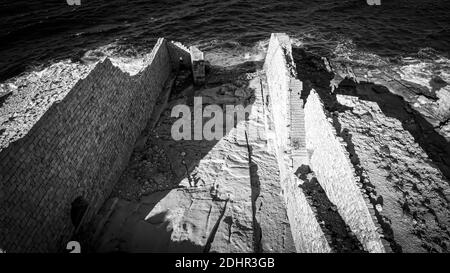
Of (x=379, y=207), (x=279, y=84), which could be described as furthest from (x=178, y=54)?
(x=379, y=207)

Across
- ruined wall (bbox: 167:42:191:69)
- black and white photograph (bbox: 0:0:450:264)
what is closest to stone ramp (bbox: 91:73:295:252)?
black and white photograph (bbox: 0:0:450:264)

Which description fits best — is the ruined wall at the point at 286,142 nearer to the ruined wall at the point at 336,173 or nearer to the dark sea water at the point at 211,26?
the ruined wall at the point at 336,173

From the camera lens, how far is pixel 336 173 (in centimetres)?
748

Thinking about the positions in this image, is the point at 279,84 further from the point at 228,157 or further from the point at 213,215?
the point at 213,215

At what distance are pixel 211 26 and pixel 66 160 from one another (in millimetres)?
19123

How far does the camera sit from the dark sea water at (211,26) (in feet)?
66.9

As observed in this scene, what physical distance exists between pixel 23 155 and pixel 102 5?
25.3 meters

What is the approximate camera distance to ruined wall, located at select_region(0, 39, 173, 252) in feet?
20.6

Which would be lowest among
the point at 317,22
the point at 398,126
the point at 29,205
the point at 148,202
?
the point at 148,202

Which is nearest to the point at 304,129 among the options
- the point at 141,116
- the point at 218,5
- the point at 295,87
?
the point at 295,87

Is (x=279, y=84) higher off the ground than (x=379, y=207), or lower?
higher

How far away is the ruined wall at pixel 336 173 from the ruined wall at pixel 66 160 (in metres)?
7.00

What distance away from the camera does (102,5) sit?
26812mm

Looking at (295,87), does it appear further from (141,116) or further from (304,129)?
(141,116)
